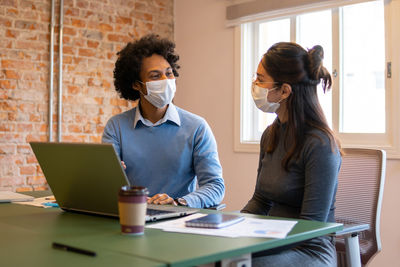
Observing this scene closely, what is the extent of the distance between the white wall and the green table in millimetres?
2625

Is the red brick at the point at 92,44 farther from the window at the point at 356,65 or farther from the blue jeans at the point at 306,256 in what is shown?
the blue jeans at the point at 306,256

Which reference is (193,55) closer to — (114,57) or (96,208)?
(114,57)

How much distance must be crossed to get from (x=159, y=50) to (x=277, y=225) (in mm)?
1398

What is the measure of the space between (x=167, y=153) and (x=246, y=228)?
1.03m

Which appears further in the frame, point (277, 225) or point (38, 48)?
point (38, 48)

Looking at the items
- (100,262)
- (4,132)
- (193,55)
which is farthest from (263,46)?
(100,262)

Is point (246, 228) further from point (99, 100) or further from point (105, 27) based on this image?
point (105, 27)

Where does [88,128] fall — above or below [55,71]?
below

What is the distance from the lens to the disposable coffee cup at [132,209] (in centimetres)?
125

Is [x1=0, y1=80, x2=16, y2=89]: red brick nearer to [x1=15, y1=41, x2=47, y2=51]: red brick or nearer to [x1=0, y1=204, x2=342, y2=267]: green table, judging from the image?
[x1=15, y1=41, x2=47, y2=51]: red brick

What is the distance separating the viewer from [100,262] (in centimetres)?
101

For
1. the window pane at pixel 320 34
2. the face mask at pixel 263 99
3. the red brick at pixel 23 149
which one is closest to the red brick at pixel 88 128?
the red brick at pixel 23 149

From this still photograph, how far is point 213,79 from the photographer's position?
14.4 ft

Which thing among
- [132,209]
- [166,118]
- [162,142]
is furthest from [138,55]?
[132,209]
